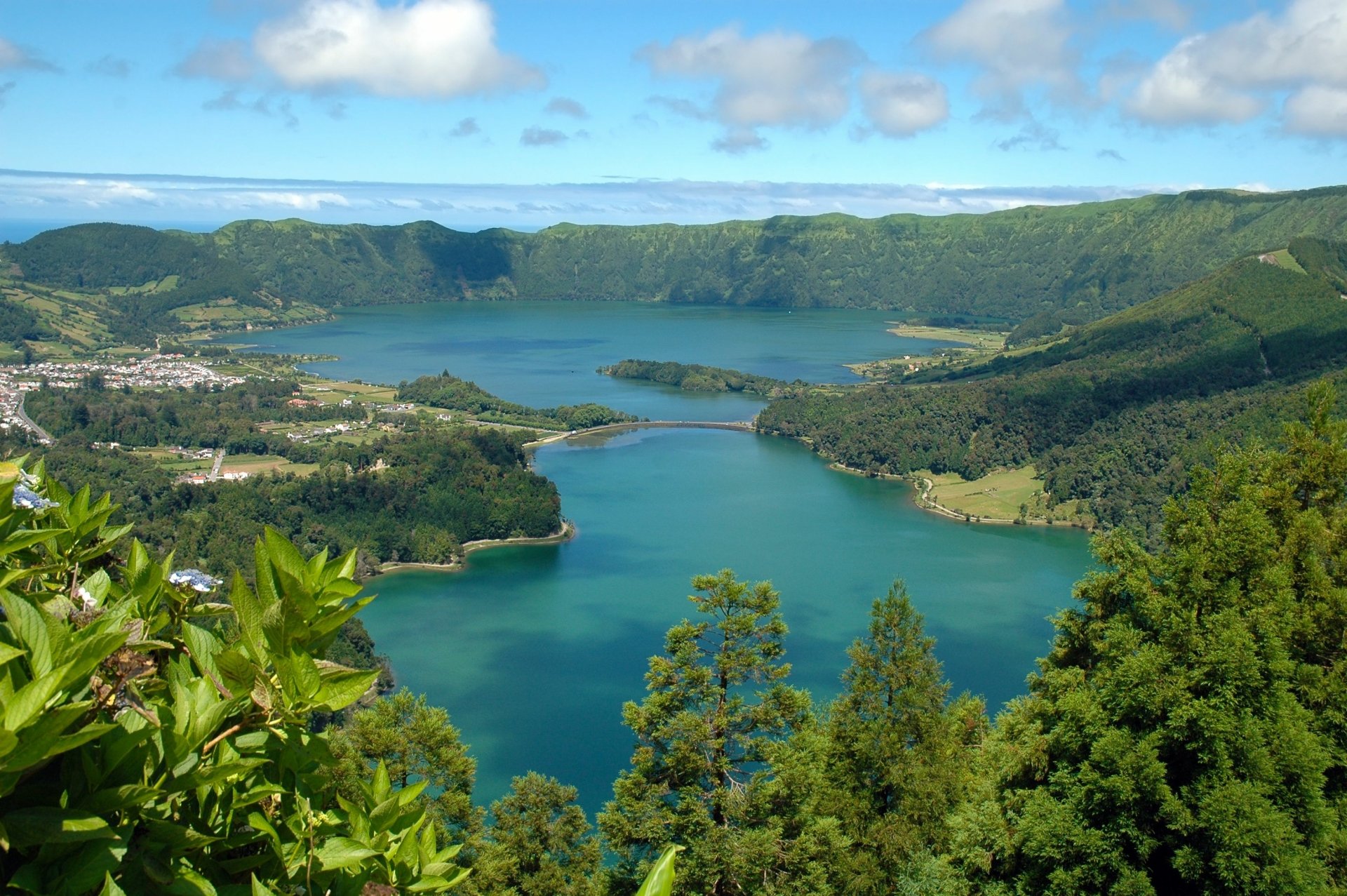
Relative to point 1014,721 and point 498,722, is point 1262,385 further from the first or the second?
point 1014,721

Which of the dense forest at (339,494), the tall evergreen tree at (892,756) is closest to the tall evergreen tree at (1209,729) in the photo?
the tall evergreen tree at (892,756)

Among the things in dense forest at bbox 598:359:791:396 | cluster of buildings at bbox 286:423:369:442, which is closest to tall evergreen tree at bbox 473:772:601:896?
cluster of buildings at bbox 286:423:369:442

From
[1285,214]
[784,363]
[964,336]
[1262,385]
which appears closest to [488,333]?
[784,363]

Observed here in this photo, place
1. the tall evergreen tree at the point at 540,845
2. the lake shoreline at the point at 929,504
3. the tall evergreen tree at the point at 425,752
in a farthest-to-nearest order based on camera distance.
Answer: the lake shoreline at the point at 929,504
the tall evergreen tree at the point at 540,845
the tall evergreen tree at the point at 425,752

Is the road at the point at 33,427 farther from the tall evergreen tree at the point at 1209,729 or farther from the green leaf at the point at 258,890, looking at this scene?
the green leaf at the point at 258,890

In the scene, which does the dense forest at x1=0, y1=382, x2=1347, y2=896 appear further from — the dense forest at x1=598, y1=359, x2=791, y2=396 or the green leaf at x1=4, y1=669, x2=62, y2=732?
the dense forest at x1=598, y1=359, x2=791, y2=396
